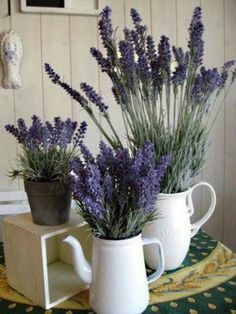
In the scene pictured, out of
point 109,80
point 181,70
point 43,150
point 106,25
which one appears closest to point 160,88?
point 181,70

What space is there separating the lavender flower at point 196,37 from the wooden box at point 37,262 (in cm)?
48

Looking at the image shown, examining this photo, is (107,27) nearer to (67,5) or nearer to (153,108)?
(153,108)

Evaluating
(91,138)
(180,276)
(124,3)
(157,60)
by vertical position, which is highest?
(124,3)

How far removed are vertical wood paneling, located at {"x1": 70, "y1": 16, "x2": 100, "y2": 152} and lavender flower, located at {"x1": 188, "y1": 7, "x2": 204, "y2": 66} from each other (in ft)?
2.71

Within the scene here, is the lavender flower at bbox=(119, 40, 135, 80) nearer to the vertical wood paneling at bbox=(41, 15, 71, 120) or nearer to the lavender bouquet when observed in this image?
the lavender bouquet

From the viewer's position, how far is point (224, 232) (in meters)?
1.81

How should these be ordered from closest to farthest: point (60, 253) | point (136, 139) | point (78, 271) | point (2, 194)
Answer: point (78, 271) → point (136, 139) → point (60, 253) → point (2, 194)

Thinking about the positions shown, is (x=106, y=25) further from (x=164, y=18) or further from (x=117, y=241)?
(x=164, y=18)

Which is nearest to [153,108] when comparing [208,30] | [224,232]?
[208,30]

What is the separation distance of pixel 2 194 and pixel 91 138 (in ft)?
1.51

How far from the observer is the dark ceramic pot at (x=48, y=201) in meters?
0.79

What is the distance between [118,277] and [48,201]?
0.24m

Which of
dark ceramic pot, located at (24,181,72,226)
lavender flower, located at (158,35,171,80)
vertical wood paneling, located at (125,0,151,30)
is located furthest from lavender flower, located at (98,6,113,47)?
vertical wood paneling, located at (125,0,151,30)

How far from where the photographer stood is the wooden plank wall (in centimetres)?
149
